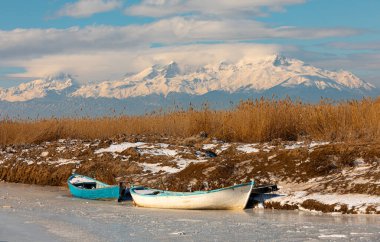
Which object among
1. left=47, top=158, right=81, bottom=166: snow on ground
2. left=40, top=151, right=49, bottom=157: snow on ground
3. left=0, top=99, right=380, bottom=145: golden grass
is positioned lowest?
left=47, top=158, right=81, bottom=166: snow on ground

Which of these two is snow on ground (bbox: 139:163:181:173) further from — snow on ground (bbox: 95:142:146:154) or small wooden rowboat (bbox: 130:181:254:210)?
small wooden rowboat (bbox: 130:181:254:210)

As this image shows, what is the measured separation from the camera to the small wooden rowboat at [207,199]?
16.0 meters

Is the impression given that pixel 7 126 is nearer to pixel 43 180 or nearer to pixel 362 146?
pixel 43 180

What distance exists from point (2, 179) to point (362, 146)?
13.9 meters

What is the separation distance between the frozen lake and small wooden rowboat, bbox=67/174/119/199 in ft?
3.38

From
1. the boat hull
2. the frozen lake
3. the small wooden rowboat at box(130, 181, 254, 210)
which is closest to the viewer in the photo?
the frozen lake

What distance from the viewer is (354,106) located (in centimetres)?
2189

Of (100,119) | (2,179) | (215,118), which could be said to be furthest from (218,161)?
(100,119)

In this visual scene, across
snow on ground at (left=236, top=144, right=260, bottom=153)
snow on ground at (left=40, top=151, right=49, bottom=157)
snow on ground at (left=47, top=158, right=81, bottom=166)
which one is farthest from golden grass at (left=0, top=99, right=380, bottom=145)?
snow on ground at (left=47, top=158, right=81, bottom=166)

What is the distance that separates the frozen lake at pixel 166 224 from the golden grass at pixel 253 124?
6.37 m

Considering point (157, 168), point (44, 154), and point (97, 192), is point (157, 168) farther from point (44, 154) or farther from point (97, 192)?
point (44, 154)

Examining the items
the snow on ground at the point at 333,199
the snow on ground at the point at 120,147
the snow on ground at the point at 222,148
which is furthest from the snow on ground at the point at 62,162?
the snow on ground at the point at 333,199

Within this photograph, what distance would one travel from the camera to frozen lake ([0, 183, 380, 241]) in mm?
12297

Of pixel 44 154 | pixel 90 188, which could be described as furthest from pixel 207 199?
pixel 44 154
